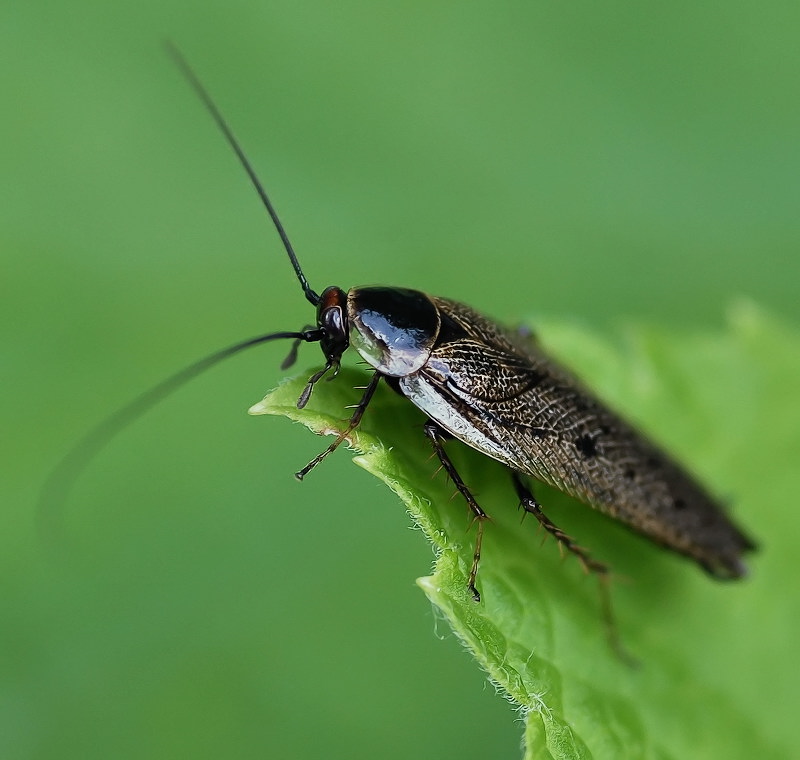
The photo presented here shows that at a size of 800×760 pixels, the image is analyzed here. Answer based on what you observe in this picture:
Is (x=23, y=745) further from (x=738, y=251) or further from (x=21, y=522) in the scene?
(x=738, y=251)

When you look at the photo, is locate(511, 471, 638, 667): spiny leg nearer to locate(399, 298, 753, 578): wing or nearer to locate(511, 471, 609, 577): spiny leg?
locate(511, 471, 609, 577): spiny leg

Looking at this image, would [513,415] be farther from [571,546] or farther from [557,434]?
[571,546]

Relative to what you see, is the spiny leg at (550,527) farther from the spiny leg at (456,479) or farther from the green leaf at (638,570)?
the spiny leg at (456,479)

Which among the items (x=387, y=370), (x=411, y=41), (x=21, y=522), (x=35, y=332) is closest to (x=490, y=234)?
(x=411, y=41)

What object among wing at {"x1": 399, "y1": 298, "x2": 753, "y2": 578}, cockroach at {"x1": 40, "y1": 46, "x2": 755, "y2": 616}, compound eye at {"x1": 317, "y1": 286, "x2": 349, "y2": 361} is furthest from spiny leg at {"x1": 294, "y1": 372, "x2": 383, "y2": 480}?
compound eye at {"x1": 317, "y1": 286, "x2": 349, "y2": 361}

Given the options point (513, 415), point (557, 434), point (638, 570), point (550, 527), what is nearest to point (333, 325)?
point (513, 415)

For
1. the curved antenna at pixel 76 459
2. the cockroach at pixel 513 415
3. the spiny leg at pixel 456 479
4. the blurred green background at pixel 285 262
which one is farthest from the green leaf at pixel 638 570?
the curved antenna at pixel 76 459
